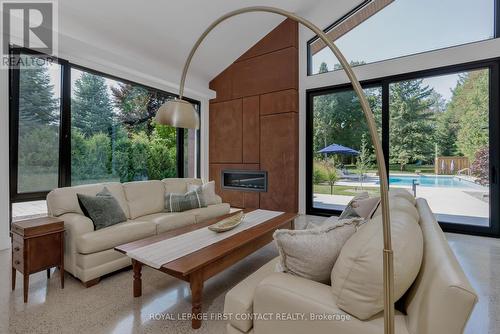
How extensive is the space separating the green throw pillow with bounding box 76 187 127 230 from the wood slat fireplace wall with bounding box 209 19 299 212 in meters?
3.01

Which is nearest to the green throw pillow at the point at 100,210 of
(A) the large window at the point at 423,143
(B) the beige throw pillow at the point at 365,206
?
(B) the beige throw pillow at the point at 365,206

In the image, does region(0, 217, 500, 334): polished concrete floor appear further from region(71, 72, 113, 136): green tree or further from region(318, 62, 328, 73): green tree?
region(318, 62, 328, 73): green tree

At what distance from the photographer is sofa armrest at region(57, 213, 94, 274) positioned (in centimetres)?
226

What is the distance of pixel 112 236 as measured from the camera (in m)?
2.36

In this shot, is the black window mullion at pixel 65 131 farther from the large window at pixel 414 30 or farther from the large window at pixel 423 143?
the large window at pixel 414 30

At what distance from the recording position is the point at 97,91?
4.01 metres

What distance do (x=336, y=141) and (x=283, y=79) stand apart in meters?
1.62

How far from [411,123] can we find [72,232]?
4919 mm

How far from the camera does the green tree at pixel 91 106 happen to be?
3727 mm

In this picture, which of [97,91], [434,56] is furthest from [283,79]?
[97,91]

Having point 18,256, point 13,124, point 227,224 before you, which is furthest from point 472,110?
point 13,124

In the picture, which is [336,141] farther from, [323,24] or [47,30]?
[47,30]

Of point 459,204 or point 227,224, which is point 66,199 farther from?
point 459,204

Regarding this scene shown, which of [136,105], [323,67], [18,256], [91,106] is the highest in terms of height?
[323,67]
